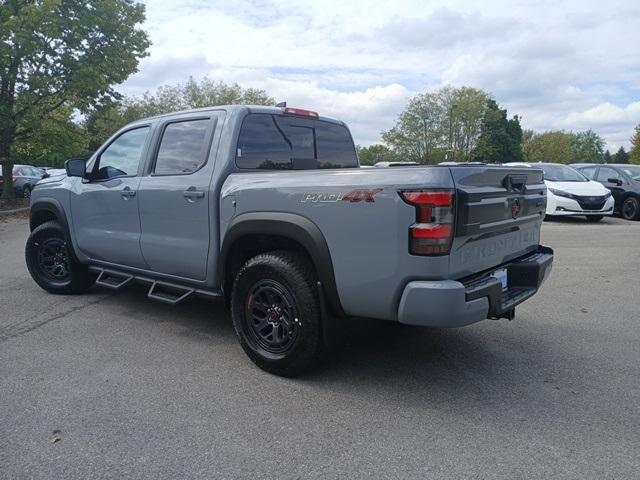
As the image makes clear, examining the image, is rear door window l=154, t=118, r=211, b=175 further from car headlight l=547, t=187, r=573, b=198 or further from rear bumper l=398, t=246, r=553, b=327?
car headlight l=547, t=187, r=573, b=198

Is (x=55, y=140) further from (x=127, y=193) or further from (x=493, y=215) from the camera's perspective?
(x=493, y=215)

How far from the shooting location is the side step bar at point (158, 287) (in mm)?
4152

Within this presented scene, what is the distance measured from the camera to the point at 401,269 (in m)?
2.96

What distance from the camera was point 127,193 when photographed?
4.70 metres

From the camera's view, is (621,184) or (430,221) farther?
(621,184)

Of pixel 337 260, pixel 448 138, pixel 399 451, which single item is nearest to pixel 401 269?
pixel 337 260

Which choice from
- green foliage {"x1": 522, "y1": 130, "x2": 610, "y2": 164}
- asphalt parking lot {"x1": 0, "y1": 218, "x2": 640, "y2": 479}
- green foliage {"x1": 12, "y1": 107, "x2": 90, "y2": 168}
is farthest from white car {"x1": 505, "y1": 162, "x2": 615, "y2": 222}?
green foliage {"x1": 522, "y1": 130, "x2": 610, "y2": 164}

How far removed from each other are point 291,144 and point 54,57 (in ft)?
49.2

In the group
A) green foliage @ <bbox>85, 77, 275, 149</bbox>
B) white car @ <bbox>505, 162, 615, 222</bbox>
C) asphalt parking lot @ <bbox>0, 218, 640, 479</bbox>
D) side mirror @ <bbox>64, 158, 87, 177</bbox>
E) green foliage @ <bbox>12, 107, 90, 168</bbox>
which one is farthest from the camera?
green foliage @ <bbox>85, 77, 275, 149</bbox>

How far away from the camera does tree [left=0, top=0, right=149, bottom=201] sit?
47.9 ft

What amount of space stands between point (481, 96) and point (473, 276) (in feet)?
220

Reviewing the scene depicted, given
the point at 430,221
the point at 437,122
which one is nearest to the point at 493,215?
the point at 430,221

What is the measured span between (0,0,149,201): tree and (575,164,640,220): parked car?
15.5 m

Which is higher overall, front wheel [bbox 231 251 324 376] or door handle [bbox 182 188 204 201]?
door handle [bbox 182 188 204 201]
